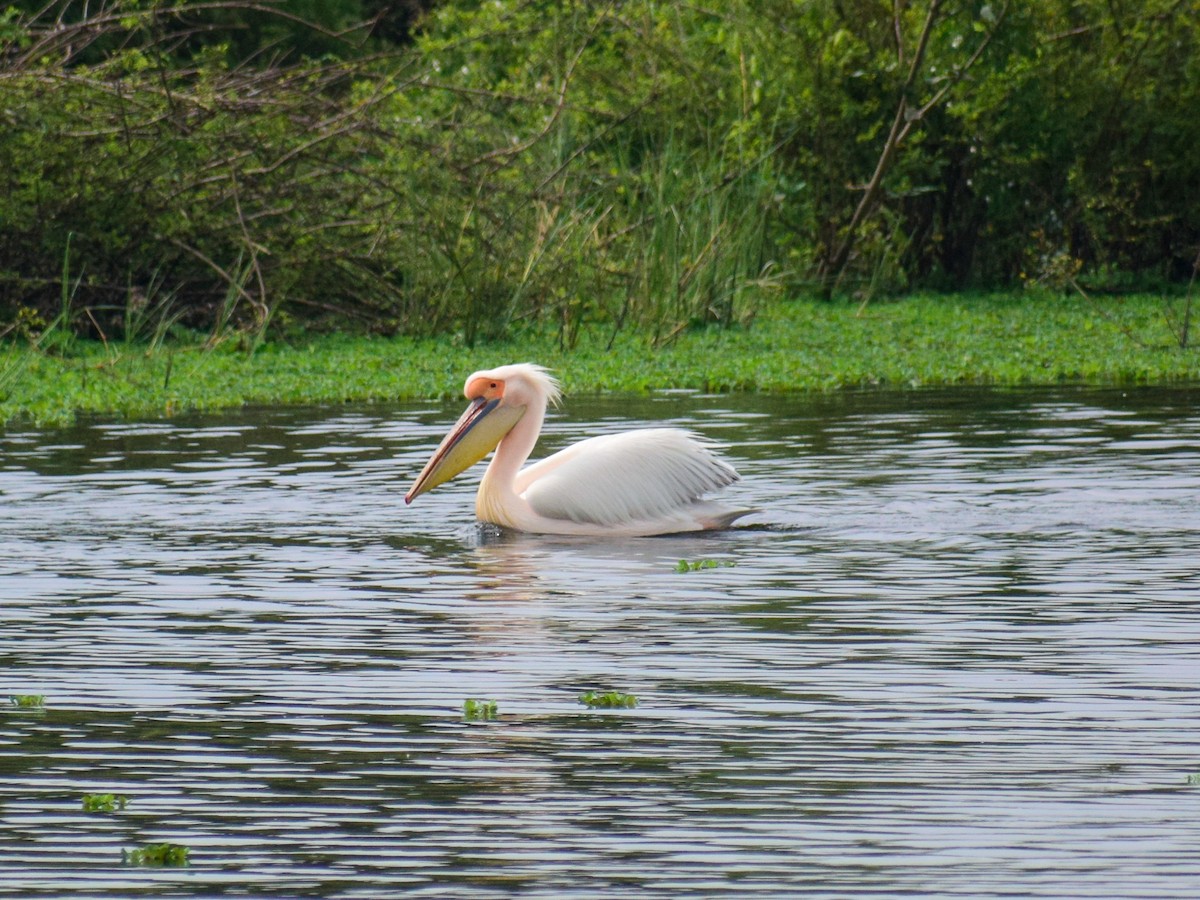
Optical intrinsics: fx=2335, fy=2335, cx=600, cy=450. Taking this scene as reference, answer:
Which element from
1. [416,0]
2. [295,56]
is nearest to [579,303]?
[416,0]

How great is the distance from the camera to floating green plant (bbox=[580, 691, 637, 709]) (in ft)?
19.8

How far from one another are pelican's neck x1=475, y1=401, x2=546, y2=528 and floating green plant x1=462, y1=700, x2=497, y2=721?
375 cm

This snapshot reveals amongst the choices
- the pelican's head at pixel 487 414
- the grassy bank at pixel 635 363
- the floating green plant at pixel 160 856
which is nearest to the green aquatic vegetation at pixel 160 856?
the floating green plant at pixel 160 856

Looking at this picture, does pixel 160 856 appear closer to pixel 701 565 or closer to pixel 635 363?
pixel 701 565

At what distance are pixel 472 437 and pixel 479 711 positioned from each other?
4438 millimetres

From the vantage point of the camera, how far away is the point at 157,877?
14.8 feet

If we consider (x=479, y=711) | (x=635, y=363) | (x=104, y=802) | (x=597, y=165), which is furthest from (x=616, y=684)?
(x=597, y=165)

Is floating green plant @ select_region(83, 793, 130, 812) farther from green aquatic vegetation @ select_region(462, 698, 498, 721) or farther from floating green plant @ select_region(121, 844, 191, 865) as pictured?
green aquatic vegetation @ select_region(462, 698, 498, 721)

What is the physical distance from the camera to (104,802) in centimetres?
509

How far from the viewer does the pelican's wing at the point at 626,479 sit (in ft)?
31.6

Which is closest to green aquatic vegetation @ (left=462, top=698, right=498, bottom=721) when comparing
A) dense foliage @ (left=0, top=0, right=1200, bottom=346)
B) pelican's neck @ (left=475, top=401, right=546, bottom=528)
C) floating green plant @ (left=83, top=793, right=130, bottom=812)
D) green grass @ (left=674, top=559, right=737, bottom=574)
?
floating green plant @ (left=83, top=793, right=130, bottom=812)

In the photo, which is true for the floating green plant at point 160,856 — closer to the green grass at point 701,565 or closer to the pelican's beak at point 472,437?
the green grass at point 701,565

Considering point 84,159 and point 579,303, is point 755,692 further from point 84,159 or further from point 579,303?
point 84,159

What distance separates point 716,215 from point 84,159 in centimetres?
503
